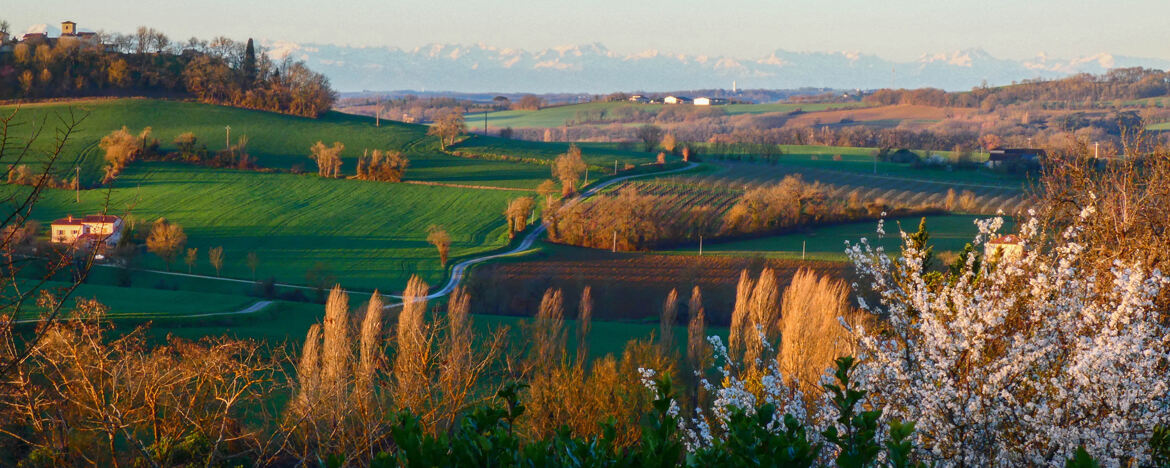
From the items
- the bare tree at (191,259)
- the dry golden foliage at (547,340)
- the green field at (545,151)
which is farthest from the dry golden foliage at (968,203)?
the bare tree at (191,259)

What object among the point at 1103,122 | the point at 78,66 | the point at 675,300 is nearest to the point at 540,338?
the point at 675,300

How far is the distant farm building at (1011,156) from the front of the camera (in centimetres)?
7189

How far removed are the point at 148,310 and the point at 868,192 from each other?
5006 cm

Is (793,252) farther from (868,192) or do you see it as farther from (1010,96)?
A: (1010,96)

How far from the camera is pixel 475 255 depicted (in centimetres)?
5303

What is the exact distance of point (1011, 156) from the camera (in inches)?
2936

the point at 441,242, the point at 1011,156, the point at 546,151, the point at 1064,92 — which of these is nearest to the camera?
the point at 441,242

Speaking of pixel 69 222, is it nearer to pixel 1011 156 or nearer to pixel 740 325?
pixel 740 325

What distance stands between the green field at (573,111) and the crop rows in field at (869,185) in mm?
67908

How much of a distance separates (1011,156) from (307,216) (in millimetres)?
55740

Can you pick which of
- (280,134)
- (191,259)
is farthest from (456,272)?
(280,134)

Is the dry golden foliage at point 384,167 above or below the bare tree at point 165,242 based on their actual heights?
above

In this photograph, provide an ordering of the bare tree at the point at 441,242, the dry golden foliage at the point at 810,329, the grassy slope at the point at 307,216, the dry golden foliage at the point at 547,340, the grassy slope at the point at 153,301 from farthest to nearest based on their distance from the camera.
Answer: the bare tree at the point at 441,242
the grassy slope at the point at 307,216
the grassy slope at the point at 153,301
the dry golden foliage at the point at 547,340
the dry golden foliage at the point at 810,329

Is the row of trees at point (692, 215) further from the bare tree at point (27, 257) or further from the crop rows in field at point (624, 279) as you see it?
the bare tree at point (27, 257)
